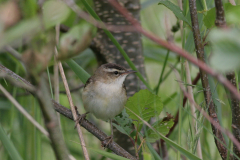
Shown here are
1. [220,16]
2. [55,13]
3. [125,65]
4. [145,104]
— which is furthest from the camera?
[125,65]

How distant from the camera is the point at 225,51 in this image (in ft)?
1.78

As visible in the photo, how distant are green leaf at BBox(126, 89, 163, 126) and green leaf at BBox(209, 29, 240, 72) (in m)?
1.17

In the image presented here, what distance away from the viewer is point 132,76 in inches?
126

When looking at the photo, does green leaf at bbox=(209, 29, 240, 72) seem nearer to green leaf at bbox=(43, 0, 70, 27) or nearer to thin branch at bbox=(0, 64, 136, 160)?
green leaf at bbox=(43, 0, 70, 27)

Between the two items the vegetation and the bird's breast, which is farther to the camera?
the bird's breast

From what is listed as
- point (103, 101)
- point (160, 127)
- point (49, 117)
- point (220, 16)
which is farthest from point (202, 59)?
point (103, 101)

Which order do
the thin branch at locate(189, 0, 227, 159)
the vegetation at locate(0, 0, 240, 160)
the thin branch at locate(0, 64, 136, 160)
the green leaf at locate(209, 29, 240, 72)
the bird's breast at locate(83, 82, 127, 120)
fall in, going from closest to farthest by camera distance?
the green leaf at locate(209, 29, 240, 72) < the vegetation at locate(0, 0, 240, 160) < the thin branch at locate(189, 0, 227, 159) < the thin branch at locate(0, 64, 136, 160) < the bird's breast at locate(83, 82, 127, 120)

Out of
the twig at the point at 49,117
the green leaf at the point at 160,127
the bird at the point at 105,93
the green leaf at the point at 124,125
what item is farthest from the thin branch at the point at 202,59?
the bird at the point at 105,93

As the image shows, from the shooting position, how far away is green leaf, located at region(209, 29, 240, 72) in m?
0.52

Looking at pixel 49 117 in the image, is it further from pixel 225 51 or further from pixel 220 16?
pixel 220 16

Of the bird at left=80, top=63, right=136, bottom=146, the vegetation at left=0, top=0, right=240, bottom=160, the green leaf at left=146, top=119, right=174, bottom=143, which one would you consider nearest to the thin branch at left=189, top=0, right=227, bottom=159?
the vegetation at left=0, top=0, right=240, bottom=160

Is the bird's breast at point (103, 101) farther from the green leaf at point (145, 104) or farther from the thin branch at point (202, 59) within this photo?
the thin branch at point (202, 59)

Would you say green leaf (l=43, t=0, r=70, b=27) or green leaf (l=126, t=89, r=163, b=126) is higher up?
green leaf (l=43, t=0, r=70, b=27)

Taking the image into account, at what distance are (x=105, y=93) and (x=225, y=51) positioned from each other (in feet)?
8.29
